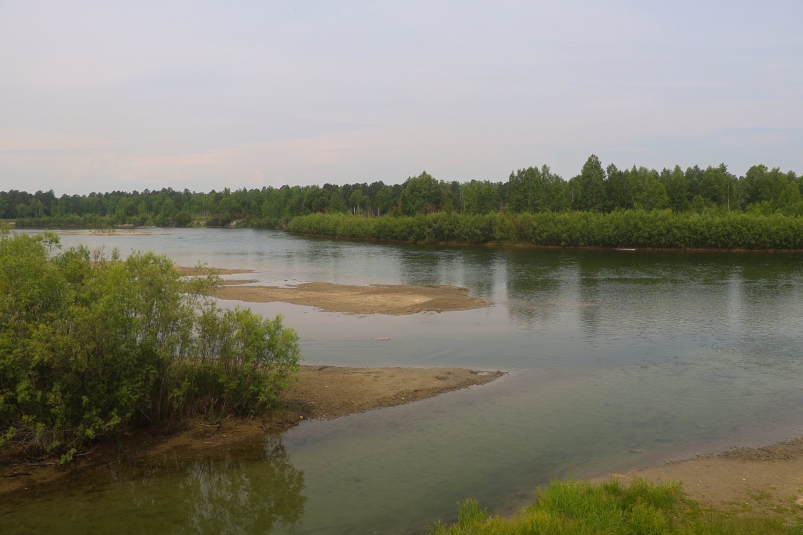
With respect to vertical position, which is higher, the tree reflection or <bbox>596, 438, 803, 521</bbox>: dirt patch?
<bbox>596, 438, 803, 521</bbox>: dirt patch

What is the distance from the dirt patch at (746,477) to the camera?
1391 cm

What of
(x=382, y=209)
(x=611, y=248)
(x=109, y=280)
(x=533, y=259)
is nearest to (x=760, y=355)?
(x=109, y=280)

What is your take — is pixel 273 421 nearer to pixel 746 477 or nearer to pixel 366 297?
pixel 746 477

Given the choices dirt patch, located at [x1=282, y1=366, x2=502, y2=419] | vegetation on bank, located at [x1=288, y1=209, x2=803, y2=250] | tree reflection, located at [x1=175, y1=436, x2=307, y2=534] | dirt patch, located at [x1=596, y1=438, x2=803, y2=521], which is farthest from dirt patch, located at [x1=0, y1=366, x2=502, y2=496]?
vegetation on bank, located at [x1=288, y1=209, x2=803, y2=250]

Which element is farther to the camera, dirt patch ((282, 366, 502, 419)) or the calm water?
dirt patch ((282, 366, 502, 419))

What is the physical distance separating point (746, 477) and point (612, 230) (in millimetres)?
87808

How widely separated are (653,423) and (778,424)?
13.5ft

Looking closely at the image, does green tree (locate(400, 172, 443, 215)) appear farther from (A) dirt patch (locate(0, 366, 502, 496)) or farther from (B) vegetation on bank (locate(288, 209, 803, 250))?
(A) dirt patch (locate(0, 366, 502, 496))

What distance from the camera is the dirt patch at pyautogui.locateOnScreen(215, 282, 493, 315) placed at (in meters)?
43.6

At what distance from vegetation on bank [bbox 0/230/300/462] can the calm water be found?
6.38 feet

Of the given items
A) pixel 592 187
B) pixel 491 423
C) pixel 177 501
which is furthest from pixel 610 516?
pixel 592 187

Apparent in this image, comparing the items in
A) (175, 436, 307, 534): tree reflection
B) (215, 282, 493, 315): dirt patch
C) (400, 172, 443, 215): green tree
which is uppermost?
(400, 172, 443, 215): green tree

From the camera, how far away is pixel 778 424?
20312 millimetres

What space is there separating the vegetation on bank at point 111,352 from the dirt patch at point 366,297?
21.8 meters
